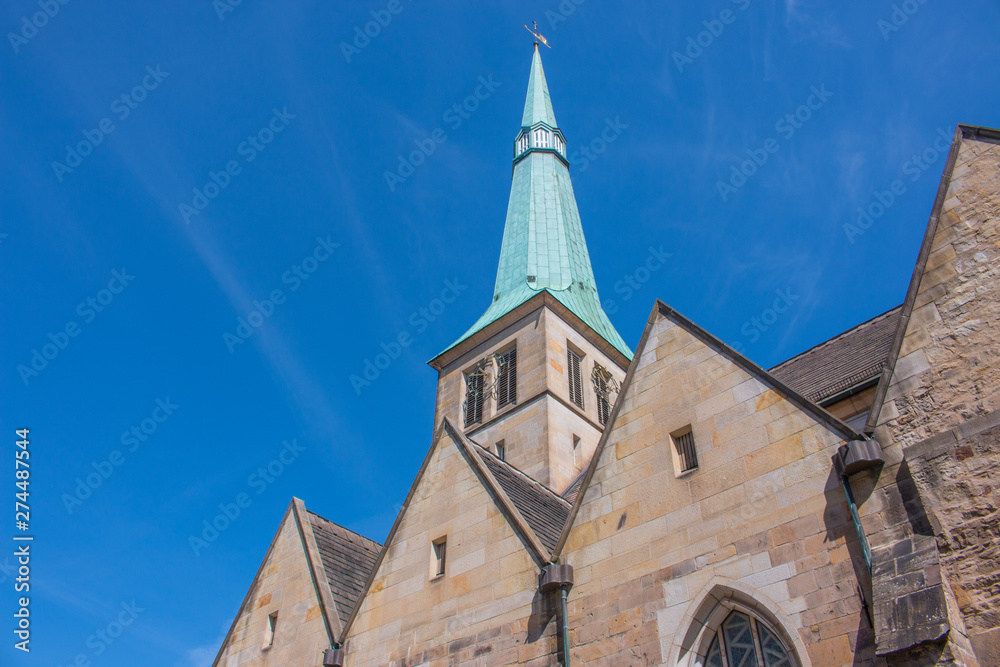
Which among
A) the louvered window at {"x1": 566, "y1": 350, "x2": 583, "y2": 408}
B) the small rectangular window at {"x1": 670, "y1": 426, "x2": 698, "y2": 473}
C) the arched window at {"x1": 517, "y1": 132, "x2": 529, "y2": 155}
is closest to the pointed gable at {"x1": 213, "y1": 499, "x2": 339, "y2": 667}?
the small rectangular window at {"x1": 670, "y1": 426, "x2": 698, "y2": 473}

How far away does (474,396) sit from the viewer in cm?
3231

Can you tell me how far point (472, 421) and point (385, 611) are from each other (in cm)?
1751

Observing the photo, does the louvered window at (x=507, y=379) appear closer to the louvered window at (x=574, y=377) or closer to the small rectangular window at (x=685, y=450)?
the louvered window at (x=574, y=377)

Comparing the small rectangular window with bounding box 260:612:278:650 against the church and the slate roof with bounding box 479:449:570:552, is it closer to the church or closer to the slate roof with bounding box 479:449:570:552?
the church

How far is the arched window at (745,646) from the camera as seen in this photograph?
9391 millimetres

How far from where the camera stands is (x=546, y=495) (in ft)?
56.6

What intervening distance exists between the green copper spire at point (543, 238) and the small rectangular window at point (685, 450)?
68.0 feet

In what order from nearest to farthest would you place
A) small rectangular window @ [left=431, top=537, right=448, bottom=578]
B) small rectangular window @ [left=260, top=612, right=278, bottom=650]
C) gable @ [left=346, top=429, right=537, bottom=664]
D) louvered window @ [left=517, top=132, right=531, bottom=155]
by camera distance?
gable @ [left=346, top=429, right=537, bottom=664] < small rectangular window @ [left=431, top=537, right=448, bottom=578] < small rectangular window @ [left=260, top=612, right=278, bottom=650] < louvered window @ [left=517, top=132, right=531, bottom=155]

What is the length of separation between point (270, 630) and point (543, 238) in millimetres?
24191

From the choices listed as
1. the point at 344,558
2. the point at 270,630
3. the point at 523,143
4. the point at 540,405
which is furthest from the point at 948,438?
the point at 523,143

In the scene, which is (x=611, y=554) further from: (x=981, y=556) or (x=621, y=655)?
(x=981, y=556)

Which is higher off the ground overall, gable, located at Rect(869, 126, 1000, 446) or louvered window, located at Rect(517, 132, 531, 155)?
louvered window, located at Rect(517, 132, 531, 155)

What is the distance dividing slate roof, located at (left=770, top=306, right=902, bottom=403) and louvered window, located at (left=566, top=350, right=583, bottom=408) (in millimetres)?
11803

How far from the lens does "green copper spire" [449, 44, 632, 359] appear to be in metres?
34.2
